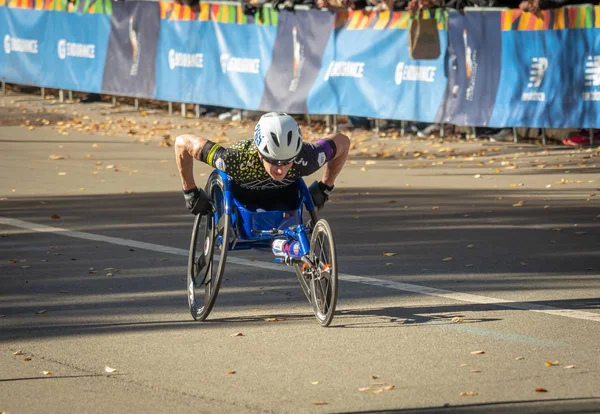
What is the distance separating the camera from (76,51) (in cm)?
2625

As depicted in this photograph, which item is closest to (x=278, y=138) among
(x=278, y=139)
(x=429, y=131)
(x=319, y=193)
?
(x=278, y=139)

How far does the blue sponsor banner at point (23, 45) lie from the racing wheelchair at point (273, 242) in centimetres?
1937

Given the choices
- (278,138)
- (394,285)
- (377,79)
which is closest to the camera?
(278,138)

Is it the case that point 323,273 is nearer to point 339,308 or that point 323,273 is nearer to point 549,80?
point 339,308

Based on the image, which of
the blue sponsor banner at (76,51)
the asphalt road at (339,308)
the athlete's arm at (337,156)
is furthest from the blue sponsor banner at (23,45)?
the athlete's arm at (337,156)

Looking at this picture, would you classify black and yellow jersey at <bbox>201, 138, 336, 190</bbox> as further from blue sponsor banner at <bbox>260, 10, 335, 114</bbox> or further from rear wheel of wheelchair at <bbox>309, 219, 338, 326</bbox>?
blue sponsor banner at <bbox>260, 10, 335, 114</bbox>

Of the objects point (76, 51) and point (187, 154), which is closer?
point (187, 154)

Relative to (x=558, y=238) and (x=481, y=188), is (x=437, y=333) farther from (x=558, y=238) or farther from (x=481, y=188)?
(x=481, y=188)

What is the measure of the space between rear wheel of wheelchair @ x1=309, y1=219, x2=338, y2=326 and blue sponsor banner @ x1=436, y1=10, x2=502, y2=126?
11358 millimetres

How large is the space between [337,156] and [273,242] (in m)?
0.73

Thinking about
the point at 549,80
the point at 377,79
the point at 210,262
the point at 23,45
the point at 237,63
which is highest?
the point at 210,262

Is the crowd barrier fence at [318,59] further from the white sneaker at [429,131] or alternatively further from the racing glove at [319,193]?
the racing glove at [319,193]

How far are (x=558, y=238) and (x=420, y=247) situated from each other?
4.29 feet

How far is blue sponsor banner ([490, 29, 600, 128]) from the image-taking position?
1759cm
